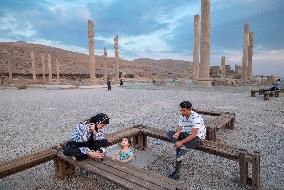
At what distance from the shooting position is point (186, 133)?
14.5 feet

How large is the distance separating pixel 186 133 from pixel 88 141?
71.9 inches

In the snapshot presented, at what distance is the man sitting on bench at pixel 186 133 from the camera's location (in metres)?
4.16

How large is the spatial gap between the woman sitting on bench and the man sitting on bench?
1.37 m

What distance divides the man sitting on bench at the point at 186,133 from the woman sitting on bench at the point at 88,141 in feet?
4.50

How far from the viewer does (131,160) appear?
5.07 meters

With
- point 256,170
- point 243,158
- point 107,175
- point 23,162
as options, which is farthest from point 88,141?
point 256,170

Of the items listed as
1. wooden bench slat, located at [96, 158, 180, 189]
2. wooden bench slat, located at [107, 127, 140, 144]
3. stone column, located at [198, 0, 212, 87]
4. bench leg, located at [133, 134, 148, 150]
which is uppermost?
stone column, located at [198, 0, 212, 87]

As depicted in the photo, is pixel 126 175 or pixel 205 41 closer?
pixel 126 175

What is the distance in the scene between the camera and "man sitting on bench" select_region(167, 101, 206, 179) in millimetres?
4164

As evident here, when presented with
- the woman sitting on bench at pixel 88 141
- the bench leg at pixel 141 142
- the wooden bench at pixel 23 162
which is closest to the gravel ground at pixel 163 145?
the bench leg at pixel 141 142

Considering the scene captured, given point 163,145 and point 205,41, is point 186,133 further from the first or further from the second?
point 205,41

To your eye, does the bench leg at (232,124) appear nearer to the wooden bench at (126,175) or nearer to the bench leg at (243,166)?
the bench leg at (243,166)

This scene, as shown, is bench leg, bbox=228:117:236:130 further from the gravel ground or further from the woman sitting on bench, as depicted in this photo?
the woman sitting on bench

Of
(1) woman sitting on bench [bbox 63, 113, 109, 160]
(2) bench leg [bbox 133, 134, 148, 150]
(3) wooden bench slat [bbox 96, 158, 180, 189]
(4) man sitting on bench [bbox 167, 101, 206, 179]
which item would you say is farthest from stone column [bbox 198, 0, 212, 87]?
(3) wooden bench slat [bbox 96, 158, 180, 189]
